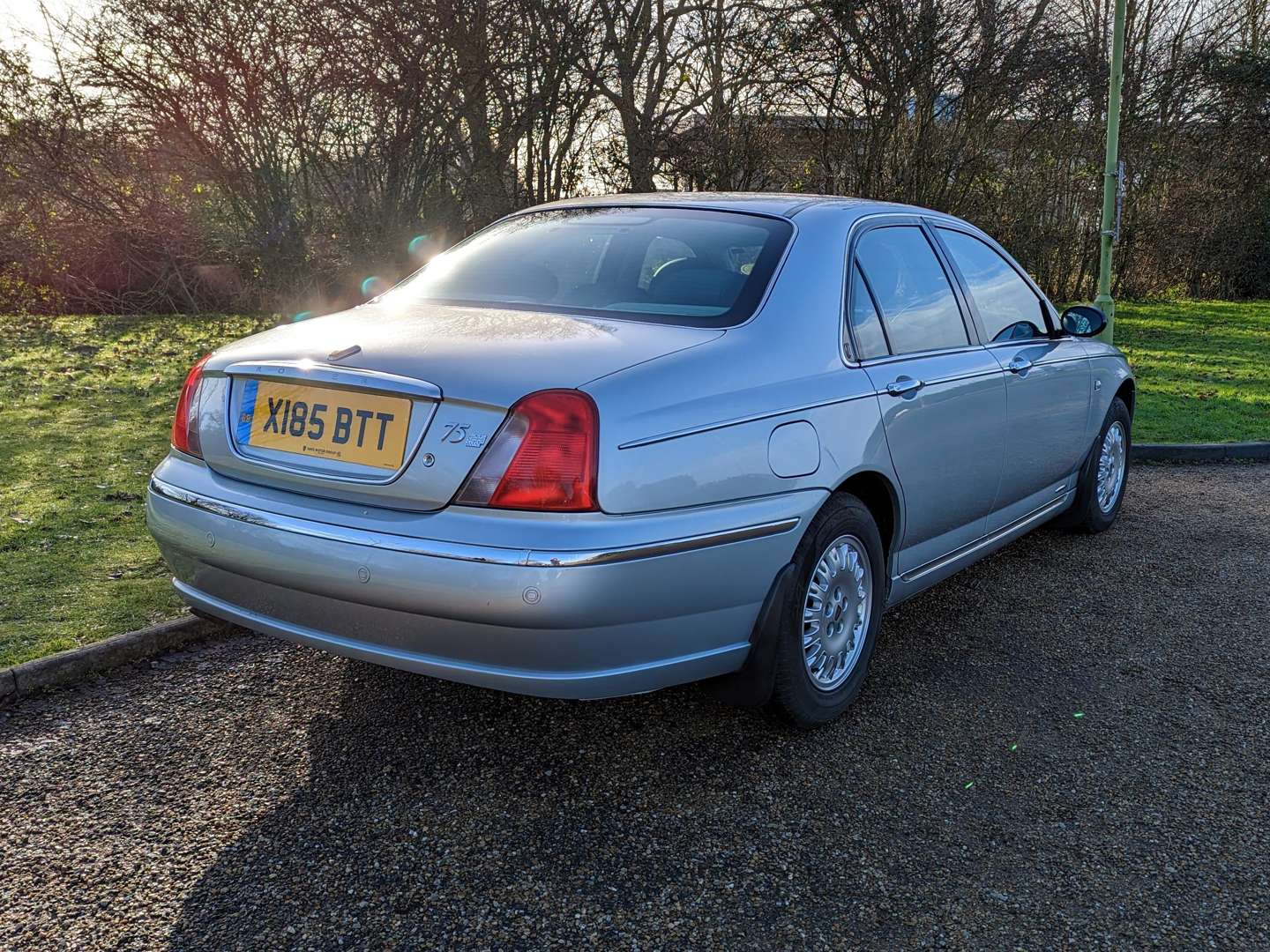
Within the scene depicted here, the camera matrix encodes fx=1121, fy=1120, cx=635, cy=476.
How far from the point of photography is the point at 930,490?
387 cm

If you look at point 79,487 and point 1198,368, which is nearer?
point 79,487

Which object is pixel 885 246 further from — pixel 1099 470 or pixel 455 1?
pixel 455 1

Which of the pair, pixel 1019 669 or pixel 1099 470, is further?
pixel 1099 470

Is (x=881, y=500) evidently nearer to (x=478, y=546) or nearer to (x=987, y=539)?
(x=987, y=539)

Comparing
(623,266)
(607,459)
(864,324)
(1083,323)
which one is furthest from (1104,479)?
(607,459)

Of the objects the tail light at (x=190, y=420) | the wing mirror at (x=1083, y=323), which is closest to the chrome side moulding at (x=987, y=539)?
the wing mirror at (x=1083, y=323)

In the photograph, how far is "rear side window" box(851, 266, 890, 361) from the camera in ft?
11.8

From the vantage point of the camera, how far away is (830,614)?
3445 millimetres

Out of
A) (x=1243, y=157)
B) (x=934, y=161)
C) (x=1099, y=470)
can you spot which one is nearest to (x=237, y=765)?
(x=1099, y=470)

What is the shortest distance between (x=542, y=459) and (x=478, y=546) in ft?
0.84

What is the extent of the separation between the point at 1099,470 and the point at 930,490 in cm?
237

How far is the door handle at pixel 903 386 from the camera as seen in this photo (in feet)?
11.9

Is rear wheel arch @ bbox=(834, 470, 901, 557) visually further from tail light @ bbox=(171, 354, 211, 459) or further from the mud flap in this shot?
tail light @ bbox=(171, 354, 211, 459)

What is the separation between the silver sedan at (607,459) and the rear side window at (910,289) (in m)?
0.02
